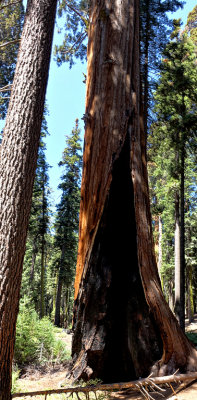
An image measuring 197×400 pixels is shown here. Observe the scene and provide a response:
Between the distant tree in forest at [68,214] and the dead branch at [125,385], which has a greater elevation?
the distant tree in forest at [68,214]

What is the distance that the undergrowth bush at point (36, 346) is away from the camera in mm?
6164

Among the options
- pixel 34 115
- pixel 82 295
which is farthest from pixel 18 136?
pixel 82 295

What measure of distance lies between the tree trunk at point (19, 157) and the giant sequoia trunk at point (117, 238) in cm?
122

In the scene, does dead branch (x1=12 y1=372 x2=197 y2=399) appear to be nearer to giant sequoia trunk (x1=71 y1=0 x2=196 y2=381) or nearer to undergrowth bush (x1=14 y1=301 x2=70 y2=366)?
giant sequoia trunk (x1=71 y1=0 x2=196 y2=381)

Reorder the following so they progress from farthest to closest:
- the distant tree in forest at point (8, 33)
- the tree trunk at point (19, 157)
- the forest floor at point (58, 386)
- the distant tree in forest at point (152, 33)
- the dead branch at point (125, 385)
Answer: the distant tree in forest at point (152, 33)
the distant tree in forest at point (8, 33)
the forest floor at point (58, 386)
the dead branch at point (125, 385)
the tree trunk at point (19, 157)

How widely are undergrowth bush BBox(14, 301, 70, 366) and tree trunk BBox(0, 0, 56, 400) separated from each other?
3816mm

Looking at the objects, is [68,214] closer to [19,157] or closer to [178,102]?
[178,102]

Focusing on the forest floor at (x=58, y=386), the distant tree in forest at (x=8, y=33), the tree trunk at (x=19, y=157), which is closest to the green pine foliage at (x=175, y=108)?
the distant tree in forest at (x=8, y=33)

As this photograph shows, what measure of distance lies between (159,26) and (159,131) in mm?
4361

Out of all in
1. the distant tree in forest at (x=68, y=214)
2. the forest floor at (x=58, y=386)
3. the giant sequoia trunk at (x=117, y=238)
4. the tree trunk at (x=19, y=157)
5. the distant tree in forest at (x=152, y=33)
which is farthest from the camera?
the distant tree in forest at (x=68, y=214)

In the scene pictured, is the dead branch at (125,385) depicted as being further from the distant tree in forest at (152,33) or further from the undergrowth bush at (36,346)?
the distant tree in forest at (152,33)

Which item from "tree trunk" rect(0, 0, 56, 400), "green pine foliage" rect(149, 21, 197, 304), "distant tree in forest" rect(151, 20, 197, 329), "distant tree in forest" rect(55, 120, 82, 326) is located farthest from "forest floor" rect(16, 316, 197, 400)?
"distant tree in forest" rect(55, 120, 82, 326)

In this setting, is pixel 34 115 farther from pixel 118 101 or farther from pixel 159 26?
pixel 159 26

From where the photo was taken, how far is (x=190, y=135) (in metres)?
12.5
